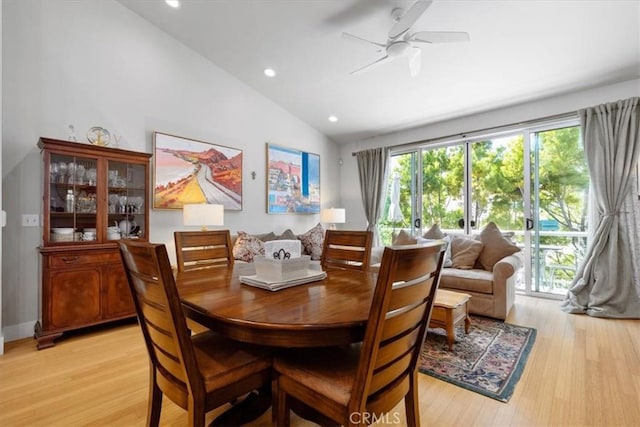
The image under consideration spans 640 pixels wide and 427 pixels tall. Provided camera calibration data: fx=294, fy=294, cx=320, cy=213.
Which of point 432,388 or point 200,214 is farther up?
point 200,214

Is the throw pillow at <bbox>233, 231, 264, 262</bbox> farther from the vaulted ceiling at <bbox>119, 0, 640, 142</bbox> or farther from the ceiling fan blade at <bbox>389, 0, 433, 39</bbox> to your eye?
the ceiling fan blade at <bbox>389, 0, 433, 39</bbox>

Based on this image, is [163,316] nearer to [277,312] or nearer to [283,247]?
[277,312]

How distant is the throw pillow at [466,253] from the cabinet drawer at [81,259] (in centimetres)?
382

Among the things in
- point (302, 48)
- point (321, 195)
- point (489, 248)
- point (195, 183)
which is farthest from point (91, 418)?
point (321, 195)

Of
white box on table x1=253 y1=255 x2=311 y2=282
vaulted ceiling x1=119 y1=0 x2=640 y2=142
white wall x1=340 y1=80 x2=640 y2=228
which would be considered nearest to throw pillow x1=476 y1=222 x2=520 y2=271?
white wall x1=340 y1=80 x2=640 y2=228

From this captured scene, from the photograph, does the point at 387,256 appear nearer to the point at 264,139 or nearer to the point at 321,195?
the point at 264,139

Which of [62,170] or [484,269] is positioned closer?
[62,170]

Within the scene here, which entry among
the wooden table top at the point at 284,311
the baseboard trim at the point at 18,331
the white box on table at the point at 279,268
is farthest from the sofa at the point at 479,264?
the baseboard trim at the point at 18,331

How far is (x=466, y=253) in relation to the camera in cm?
371

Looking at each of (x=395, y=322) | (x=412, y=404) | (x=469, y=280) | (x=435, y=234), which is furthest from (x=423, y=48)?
(x=412, y=404)

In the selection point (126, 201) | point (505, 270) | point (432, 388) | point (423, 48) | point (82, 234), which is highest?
point (423, 48)

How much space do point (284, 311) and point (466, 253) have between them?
10.8 ft

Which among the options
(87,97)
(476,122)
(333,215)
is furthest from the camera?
(333,215)

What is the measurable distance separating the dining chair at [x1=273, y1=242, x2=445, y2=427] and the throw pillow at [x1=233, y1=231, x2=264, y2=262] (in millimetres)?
2540
